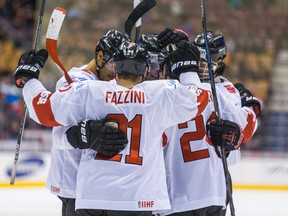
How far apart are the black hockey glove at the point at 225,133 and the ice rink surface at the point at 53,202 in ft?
7.90

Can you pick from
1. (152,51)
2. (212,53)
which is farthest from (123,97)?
(212,53)

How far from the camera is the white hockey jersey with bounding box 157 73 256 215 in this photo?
9.29 feet

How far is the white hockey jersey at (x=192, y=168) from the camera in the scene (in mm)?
2832

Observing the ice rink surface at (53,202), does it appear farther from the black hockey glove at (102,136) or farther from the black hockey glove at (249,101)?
the black hockey glove at (102,136)

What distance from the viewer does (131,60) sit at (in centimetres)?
255

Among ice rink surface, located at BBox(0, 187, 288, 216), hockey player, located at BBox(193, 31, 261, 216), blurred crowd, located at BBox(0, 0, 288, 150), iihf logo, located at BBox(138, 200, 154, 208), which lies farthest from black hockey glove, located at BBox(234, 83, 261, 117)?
blurred crowd, located at BBox(0, 0, 288, 150)

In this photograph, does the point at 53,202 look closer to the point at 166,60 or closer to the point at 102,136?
the point at 166,60

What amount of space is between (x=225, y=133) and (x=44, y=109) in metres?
0.72

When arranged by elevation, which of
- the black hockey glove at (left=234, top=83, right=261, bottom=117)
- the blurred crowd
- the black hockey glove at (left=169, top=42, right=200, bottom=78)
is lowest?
the black hockey glove at (left=234, top=83, right=261, bottom=117)

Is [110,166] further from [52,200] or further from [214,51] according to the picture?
[52,200]

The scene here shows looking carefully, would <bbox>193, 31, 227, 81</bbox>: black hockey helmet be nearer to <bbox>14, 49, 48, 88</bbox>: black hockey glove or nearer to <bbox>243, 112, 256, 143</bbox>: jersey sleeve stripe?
<bbox>243, 112, 256, 143</bbox>: jersey sleeve stripe

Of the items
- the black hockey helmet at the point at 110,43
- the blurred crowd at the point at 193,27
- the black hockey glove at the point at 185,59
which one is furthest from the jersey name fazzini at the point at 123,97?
the blurred crowd at the point at 193,27

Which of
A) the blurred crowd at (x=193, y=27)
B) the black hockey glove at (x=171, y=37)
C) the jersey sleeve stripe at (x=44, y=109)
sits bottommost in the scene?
the jersey sleeve stripe at (x=44, y=109)

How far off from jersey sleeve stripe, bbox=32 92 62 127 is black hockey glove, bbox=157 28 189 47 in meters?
0.64
